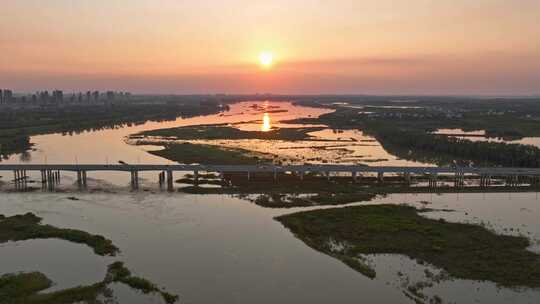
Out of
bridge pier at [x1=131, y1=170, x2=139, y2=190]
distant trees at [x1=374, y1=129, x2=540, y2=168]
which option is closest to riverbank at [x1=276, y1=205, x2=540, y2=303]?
bridge pier at [x1=131, y1=170, x2=139, y2=190]

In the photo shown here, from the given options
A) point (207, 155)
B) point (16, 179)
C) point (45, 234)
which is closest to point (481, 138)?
point (207, 155)

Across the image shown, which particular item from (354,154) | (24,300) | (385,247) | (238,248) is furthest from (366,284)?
(354,154)

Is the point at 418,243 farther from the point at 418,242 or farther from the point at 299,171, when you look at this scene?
the point at 299,171

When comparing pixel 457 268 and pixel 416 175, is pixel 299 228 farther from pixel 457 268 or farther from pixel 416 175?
pixel 416 175

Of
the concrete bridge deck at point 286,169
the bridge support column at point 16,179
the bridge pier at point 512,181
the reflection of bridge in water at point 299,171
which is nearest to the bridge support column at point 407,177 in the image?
the reflection of bridge in water at point 299,171

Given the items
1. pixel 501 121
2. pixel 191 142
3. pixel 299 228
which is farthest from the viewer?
pixel 501 121

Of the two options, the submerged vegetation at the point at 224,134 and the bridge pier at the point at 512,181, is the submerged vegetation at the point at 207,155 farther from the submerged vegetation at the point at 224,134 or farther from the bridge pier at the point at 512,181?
the bridge pier at the point at 512,181

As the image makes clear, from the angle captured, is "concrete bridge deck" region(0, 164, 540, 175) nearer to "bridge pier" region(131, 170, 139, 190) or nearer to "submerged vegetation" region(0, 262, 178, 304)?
"bridge pier" region(131, 170, 139, 190)
